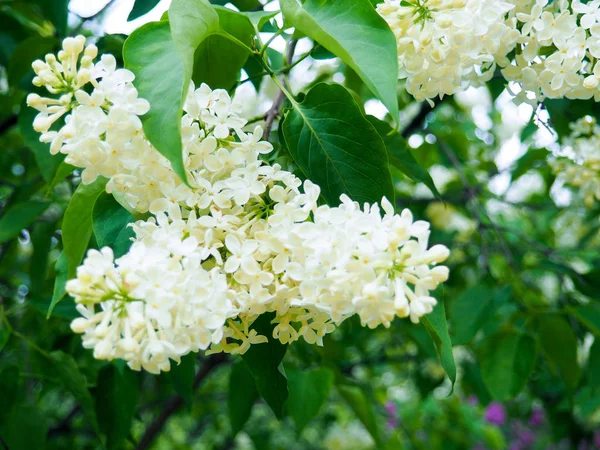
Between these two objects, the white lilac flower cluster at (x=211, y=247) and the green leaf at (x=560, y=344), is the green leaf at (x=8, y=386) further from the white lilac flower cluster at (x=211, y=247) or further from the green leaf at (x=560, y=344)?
the green leaf at (x=560, y=344)

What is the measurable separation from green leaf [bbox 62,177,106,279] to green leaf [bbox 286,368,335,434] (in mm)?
897

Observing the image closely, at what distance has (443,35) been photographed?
749 millimetres

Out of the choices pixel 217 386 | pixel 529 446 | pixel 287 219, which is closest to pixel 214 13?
pixel 287 219

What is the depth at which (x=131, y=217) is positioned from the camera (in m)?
0.77

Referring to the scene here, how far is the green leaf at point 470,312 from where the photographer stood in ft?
4.95

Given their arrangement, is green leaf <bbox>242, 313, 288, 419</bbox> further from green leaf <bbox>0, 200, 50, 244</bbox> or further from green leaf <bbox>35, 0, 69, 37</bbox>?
green leaf <bbox>35, 0, 69, 37</bbox>

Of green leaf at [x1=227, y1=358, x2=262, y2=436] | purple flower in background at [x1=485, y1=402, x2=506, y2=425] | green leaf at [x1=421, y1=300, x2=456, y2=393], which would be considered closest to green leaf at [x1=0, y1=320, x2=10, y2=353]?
green leaf at [x1=227, y1=358, x2=262, y2=436]

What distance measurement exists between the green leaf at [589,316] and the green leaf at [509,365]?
119mm

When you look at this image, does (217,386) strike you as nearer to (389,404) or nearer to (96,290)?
(389,404)

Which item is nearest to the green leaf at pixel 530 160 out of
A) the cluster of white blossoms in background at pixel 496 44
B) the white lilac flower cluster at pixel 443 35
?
the cluster of white blossoms in background at pixel 496 44

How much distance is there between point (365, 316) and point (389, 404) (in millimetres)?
3258

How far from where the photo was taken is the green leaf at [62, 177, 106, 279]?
0.78 m

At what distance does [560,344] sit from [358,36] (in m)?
1.03

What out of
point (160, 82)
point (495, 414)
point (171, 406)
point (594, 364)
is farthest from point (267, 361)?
point (495, 414)
